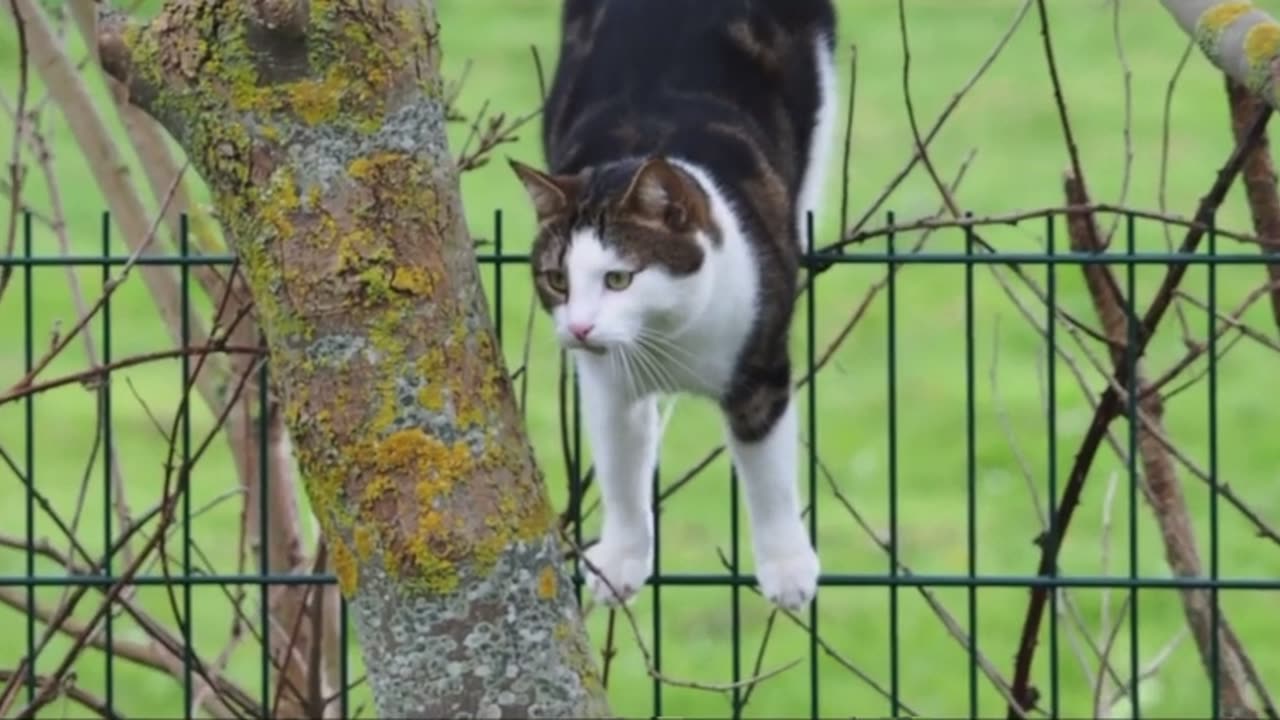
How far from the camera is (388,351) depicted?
5.39ft

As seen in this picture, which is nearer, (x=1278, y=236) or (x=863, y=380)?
(x=1278, y=236)

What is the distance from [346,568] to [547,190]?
142 centimetres

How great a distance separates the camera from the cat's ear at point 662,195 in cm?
302

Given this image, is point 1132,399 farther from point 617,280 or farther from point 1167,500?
point 617,280

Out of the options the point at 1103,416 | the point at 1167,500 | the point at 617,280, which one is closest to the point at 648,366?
the point at 617,280

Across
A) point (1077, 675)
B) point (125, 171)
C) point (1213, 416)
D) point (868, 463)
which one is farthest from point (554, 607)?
point (868, 463)

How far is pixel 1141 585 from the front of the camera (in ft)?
10.1

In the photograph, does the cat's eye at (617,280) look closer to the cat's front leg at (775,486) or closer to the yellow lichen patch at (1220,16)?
the cat's front leg at (775,486)

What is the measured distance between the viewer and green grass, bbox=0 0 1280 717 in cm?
A: 532

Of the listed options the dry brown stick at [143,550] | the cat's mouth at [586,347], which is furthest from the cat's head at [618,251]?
the dry brown stick at [143,550]

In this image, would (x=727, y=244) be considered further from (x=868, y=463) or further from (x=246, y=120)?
(x=868, y=463)

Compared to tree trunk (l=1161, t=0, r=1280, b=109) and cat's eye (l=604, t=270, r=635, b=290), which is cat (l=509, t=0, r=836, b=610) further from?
tree trunk (l=1161, t=0, r=1280, b=109)

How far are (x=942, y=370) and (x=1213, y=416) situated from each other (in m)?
4.02

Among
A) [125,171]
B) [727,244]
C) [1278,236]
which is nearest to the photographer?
[1278,236]
